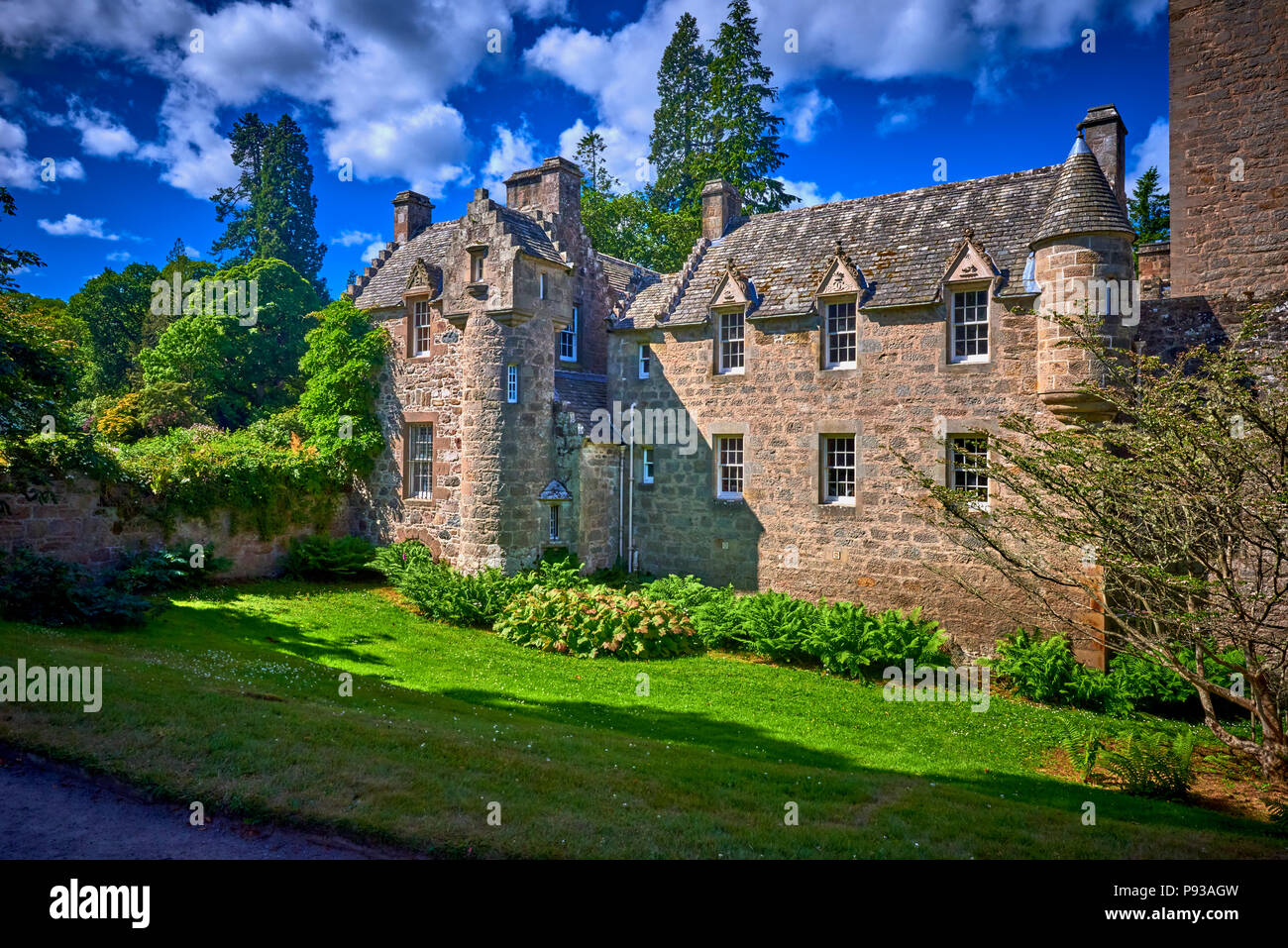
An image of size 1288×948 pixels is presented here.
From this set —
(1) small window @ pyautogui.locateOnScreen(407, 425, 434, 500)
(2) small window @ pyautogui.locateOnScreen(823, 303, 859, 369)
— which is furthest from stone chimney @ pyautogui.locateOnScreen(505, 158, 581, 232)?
(2) small window @ pyautogui.locateOnScreen(823, 303, 859, 369)

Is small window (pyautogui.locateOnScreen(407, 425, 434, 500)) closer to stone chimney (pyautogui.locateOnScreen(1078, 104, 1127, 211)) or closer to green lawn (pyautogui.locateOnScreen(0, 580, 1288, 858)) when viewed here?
green lawn (pyautogui.locateOnScreen(0, 580, 1288, 858))

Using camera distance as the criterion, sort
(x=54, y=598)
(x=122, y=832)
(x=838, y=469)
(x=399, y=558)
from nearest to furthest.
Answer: (x=122, y=832) → (x=54, y=598) → (x=838, y=469) → (x=399, y=558)

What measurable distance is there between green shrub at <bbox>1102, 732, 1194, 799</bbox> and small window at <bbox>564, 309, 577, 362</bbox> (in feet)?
59.1

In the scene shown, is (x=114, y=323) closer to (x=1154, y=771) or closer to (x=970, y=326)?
(x=970, y=326)

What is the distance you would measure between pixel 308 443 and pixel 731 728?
1724 cm

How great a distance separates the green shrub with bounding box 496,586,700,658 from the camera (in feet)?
56.2

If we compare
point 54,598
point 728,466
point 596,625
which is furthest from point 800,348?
point 54,598

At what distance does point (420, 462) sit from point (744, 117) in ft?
79.5

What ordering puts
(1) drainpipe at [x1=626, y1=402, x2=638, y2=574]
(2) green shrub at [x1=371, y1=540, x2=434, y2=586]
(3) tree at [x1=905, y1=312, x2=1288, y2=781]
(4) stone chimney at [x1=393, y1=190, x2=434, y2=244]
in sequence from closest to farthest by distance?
1. (3) tree at [x1=905, y1=312, x2=1288, y2=781]
2. (2) green shrub at [x1=371, y1=540, x2=434, y2=586]
3. (1) drainpipe at [x1=626, y1=402, x2=638, y2=574]
4. (4) stone chimney at [x1=393, y1=190, x2=434, y2=244]

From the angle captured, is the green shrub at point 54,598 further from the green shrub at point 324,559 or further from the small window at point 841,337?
the small window at point 841,337

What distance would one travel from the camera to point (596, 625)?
17.3m

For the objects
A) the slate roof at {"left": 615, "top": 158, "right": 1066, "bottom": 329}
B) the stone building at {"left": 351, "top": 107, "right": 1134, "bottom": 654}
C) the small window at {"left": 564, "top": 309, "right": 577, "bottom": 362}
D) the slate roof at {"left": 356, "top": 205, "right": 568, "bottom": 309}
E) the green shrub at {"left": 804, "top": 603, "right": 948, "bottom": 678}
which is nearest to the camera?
the green shrub at {"left": 804, "top": 603, "right": 948, "bottom": 678}
